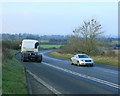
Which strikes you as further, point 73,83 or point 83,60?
point 83,60

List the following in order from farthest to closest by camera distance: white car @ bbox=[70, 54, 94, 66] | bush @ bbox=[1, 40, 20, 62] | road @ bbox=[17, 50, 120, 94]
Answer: white car @ bbox=[70, 54, 94, 66], bush @ bbox=[1, 40, 20, 62], road @ bbox=[17, 50, 120, 94]

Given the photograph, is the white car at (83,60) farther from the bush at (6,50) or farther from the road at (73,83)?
the road at (73,83)

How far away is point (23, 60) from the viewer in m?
43.4

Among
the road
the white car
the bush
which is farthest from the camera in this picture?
the white car

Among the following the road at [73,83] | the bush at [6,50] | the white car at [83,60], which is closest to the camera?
the road at [73,83]

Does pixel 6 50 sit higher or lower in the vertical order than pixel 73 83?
higher

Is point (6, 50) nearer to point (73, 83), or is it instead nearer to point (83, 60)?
point (83, 60)

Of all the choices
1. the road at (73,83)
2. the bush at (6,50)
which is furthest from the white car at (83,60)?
the road at (73,83)

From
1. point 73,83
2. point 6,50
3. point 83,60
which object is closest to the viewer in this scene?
point 73,83

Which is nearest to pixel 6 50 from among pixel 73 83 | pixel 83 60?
pixel 83 60

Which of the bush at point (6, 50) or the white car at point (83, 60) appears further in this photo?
the white car at point (83, 60)

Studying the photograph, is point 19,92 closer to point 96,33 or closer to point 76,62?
point 76,62

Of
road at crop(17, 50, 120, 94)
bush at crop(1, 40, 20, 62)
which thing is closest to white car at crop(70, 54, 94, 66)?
bush at crop(1, 40, 20, 62)

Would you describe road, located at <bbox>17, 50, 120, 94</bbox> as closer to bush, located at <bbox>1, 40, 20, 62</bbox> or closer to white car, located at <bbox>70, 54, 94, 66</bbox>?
bush, located at <bbox>1, 40, 20, 62</bbox>
